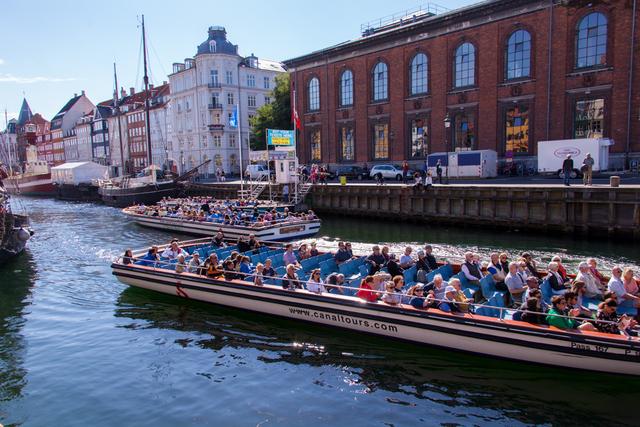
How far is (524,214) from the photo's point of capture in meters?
27.5

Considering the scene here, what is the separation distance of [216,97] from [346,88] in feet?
94.4

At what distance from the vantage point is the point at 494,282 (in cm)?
1281

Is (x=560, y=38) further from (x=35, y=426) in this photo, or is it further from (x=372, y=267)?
(x=35, y=426)

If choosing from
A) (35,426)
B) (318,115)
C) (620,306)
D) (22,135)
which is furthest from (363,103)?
(22,135)

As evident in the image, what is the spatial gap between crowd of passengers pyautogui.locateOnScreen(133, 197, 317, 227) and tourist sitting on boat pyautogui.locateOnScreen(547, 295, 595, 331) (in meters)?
16.9

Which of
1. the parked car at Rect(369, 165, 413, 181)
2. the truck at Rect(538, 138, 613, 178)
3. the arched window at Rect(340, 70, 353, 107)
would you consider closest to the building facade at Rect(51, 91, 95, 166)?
the arched window at Rect(340, 70, 353, 107)

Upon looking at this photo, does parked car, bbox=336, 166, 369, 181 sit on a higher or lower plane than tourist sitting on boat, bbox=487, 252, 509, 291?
higher

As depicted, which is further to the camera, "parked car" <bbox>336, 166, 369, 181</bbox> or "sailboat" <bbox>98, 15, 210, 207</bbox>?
"sailboat" <bbox>98, 15, 210, 207</bbox>

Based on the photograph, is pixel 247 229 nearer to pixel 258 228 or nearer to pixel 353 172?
pixel 258 228

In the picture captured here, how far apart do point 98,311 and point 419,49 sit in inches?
1586

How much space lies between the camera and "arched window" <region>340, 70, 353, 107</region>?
5422 centimetres

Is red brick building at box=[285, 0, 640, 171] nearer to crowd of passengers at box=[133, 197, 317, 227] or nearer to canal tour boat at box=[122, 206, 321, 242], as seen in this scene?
crowd of passengers at box=[133, 197, 317, 227]

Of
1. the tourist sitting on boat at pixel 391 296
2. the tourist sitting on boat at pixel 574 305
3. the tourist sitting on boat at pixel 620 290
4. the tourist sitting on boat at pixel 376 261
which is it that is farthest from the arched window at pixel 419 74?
the tourist sitting on boat at pixel 574 305

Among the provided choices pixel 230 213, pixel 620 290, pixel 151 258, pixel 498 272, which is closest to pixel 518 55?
pixel 230 213
